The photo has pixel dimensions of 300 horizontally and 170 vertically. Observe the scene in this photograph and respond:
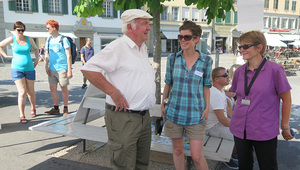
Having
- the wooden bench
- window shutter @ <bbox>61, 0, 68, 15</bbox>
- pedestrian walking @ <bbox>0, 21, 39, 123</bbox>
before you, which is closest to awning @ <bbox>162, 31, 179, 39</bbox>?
window shutter @ <bbox>61, 0, 68, 15</bbox>

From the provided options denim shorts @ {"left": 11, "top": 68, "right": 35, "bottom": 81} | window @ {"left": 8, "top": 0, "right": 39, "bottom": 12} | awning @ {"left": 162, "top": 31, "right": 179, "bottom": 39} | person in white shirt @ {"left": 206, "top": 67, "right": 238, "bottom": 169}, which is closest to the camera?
person in white shirt @ {"left": 206, "top": 67, "right": 238, "bottom": 169}

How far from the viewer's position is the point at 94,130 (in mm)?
3641

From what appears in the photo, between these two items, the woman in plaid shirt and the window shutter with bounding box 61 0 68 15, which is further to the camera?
the window shutter with bounding box 61 0 68 15

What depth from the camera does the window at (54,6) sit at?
2689 cm

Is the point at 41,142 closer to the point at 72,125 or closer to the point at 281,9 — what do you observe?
the point at 72,125

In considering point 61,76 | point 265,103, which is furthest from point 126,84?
point 61,76

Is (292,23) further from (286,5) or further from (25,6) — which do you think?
(25,6)

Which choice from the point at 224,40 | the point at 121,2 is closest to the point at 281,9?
the point at 224,40

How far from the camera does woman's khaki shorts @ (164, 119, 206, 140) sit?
2.66 m

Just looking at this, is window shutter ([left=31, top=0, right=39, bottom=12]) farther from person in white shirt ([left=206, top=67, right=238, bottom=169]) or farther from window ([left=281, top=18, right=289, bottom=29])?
window ([left=281, top=18, right=289, bottom=29])

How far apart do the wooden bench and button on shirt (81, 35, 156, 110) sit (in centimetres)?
103

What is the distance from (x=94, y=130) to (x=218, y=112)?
5.53ft

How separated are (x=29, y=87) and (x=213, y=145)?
157 inches

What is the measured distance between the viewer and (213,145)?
313 centimetres
